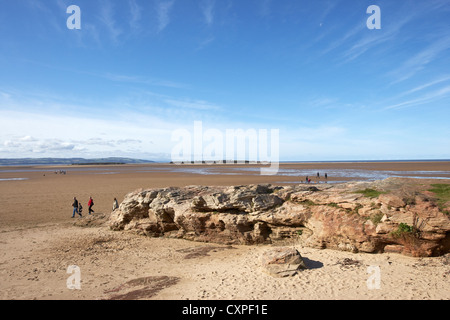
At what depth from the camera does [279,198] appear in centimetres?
1609

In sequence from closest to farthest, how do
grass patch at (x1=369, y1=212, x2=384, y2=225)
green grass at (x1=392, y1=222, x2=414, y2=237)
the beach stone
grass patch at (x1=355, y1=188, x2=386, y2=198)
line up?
the beach stone < green grass at (x1=392, y1=222, x2=414, y2=237) < grass patch at (x1=369, y1=212, x2=384, y2=225) < grass patch at (x1=355, y1=188, x2=386, y2=198)

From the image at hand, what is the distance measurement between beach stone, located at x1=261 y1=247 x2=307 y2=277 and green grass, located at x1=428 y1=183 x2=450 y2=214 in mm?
→ 6688

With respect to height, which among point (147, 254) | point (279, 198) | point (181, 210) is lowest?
point (147, 254)

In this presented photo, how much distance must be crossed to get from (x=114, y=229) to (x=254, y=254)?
1193 centimetres

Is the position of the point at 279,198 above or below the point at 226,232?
above

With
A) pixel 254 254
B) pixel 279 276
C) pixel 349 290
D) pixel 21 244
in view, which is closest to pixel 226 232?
pixel 254 254

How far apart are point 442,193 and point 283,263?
840cm

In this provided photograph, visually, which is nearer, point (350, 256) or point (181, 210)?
point (350, 256)

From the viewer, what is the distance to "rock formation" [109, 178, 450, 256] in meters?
11.7
